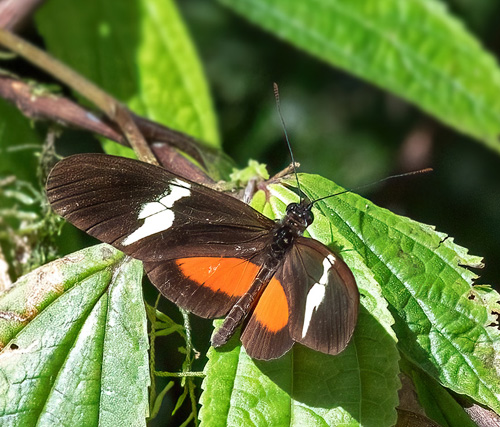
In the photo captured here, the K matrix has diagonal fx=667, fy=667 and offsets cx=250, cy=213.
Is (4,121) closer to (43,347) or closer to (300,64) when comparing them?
(43,347)

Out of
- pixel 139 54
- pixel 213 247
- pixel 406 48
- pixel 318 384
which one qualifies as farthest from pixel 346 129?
pixel 318 384

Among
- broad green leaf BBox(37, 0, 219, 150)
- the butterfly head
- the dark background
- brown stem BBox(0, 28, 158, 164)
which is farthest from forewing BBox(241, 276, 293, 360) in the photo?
the dark background

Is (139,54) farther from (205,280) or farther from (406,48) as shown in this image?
(205,280)

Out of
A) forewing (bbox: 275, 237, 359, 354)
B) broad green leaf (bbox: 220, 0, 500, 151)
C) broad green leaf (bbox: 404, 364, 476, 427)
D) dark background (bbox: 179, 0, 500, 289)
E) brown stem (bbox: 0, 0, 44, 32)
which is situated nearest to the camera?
forewing (bbox: 275, 237, 359, 354)

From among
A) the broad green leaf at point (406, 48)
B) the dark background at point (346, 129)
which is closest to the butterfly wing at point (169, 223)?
the broad green leaf at point (406, 48)

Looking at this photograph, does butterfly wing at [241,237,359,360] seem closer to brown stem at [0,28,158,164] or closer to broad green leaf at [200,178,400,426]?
broad green leaf at [200,178,400,426]

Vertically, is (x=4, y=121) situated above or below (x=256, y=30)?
below

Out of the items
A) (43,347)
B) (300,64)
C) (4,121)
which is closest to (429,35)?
(300,64)
